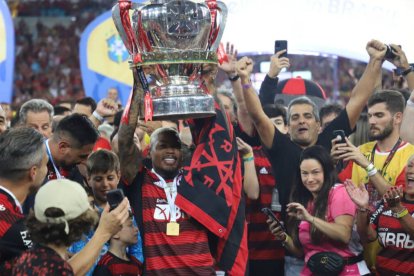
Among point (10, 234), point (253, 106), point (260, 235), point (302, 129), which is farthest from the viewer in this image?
point (302, 129)

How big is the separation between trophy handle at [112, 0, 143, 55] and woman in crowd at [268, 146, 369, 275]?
153 cm

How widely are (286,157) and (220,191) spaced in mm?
1354

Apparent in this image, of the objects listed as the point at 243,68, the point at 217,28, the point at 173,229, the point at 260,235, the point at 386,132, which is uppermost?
the point at 217,28

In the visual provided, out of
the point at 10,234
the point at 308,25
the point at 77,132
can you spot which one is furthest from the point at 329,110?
the point at 10,234

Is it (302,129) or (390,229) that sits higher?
(302,129)

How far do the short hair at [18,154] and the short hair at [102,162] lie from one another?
3.47 ft

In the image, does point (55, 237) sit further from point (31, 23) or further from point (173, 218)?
point (31, 23)

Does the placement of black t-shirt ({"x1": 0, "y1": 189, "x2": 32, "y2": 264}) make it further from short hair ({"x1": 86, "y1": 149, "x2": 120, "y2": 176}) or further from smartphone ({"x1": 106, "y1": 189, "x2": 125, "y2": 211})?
short hair ({"x1": 86, "y1": 149, "x2": 120, "y2": 176})

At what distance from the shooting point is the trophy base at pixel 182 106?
460cm

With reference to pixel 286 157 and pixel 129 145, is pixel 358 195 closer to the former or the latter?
pixel 286 157

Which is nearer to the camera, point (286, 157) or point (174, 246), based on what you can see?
point (174, 246)

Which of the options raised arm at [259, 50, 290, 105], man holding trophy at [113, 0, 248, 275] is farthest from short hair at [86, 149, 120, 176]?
raised arm at [259, 50, 290, 105]

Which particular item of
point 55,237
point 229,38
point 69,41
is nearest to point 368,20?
point 229,38

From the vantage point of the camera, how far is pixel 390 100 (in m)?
6.06
